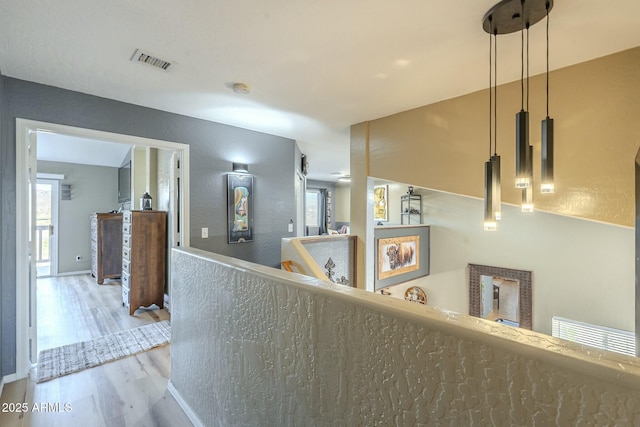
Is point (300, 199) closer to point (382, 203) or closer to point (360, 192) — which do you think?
point (360, 192)

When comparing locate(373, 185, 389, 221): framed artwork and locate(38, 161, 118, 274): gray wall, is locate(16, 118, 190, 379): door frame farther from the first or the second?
locate(373, 185, 389, 221): framed artwork

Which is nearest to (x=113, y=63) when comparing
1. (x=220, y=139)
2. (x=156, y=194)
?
(x=220, y=139)

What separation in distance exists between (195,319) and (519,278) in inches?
224

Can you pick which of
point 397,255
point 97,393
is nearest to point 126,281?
point 97,393

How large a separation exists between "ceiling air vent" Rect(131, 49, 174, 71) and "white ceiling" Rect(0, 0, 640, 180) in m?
0.04

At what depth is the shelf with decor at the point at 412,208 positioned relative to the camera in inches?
265

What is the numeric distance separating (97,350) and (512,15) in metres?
4.17

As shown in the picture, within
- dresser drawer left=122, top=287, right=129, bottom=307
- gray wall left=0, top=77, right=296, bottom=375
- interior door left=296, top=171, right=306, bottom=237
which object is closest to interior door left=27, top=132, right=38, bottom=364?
gray wall left=0, top=77, right=296, bottom=375

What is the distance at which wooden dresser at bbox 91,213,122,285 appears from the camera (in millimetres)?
5238

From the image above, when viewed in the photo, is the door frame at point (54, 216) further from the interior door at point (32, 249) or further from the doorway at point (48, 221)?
the interior door at point (32, 249)

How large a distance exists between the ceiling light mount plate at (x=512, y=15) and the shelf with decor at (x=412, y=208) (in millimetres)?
5187

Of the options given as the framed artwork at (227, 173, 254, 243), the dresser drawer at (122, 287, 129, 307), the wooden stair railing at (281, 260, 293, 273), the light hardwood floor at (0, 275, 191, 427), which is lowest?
the light hardwood floor at (0, 275, 191, 427)

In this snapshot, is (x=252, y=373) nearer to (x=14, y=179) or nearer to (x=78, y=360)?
(x=78, y=360)

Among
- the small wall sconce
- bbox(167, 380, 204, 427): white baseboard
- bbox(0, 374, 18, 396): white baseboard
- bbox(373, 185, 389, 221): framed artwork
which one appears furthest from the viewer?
bbox(373, 185, 389, 221): framed artwork
